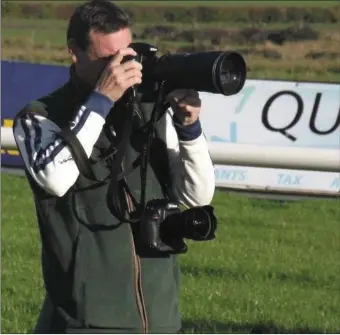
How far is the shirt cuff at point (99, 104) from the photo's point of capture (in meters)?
3.66

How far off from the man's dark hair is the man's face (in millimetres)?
15

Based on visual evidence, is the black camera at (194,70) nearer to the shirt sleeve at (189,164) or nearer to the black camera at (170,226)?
the shirt sleeve at (189,164)

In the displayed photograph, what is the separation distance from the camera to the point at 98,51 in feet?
12.3

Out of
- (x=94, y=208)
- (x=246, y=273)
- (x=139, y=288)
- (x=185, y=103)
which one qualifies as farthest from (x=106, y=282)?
(x=246, y=273)

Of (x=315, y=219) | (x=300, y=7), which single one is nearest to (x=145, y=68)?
(x=315, y=219)

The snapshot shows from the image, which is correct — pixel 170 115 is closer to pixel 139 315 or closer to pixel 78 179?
pixel 78 179

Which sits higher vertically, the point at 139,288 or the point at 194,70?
the point at 194,70

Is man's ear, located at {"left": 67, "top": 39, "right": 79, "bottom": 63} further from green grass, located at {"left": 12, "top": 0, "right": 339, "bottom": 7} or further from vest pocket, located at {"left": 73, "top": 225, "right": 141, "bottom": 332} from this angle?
green grass, located at {"left": 12, "top": 0, "right": 339, "bottom": 7}

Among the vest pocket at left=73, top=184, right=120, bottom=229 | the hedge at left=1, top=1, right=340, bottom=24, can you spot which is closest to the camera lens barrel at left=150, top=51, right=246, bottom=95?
the vest pocket at left=73, top=184, right=120, bottom=229

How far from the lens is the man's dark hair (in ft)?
12.3

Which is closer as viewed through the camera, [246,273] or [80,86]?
[80,86]

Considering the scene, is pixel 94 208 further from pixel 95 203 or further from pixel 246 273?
pixel 246 273

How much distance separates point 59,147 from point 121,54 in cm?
33

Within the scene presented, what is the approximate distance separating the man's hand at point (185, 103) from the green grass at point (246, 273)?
2784 mm
